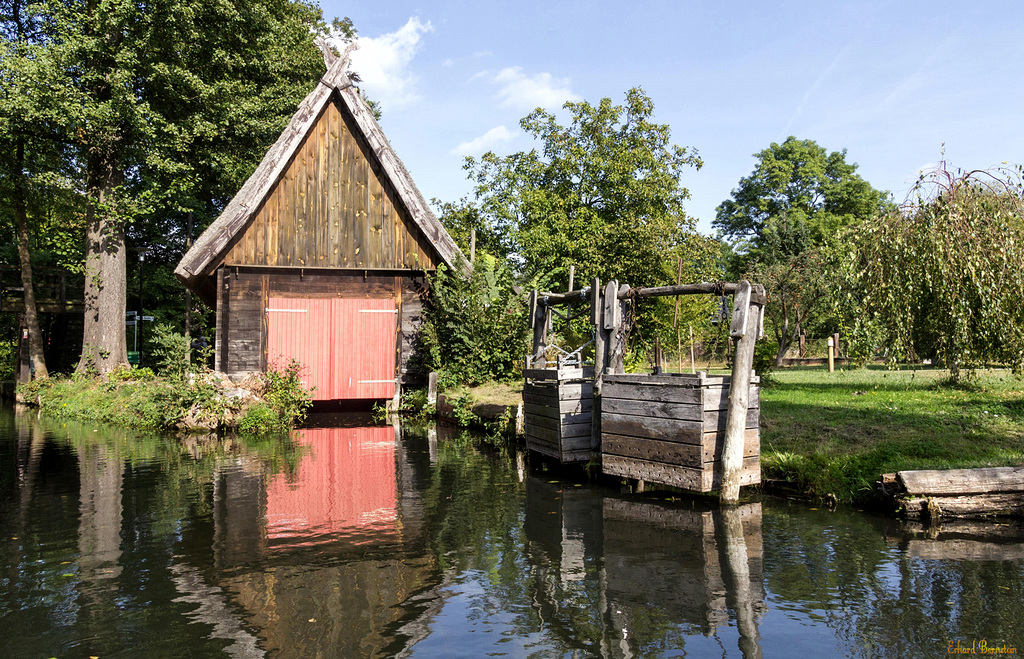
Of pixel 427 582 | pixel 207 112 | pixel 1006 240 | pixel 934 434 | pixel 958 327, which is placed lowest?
pixel 427 582

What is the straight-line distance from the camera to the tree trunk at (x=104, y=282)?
65.0ft

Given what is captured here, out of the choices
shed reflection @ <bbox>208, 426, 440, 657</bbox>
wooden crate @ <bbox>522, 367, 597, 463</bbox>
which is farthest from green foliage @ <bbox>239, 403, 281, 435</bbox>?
wooden crate @ <bbox>522, 367, 597, 463</bbox>

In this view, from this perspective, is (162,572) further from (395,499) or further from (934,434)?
(934,434)

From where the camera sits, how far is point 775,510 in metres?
7.62

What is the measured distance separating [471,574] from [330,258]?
42.2 feet

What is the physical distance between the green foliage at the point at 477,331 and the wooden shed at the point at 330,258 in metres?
0.74

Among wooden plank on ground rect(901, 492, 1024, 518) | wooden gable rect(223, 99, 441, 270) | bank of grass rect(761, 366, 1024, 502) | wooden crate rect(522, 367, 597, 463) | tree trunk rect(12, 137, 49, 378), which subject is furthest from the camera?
tree trunk rect(12, 137, 49, 378)

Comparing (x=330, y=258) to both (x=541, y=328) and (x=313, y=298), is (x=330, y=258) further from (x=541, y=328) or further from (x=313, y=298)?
(x=541, y=328)

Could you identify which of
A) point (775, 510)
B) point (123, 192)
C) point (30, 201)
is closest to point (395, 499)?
point (775, 510)

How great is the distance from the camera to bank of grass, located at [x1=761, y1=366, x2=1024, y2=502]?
25.9 feet

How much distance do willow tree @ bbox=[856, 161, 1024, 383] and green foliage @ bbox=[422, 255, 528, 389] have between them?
8669 mm

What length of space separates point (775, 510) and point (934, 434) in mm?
3478

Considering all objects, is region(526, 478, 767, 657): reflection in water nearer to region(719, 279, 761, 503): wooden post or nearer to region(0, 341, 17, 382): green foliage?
region(719, 279, 761, 503): wooden post

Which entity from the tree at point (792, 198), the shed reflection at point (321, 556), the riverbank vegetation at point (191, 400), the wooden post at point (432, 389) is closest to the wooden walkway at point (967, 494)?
the shed reflection at point (321, 556)
